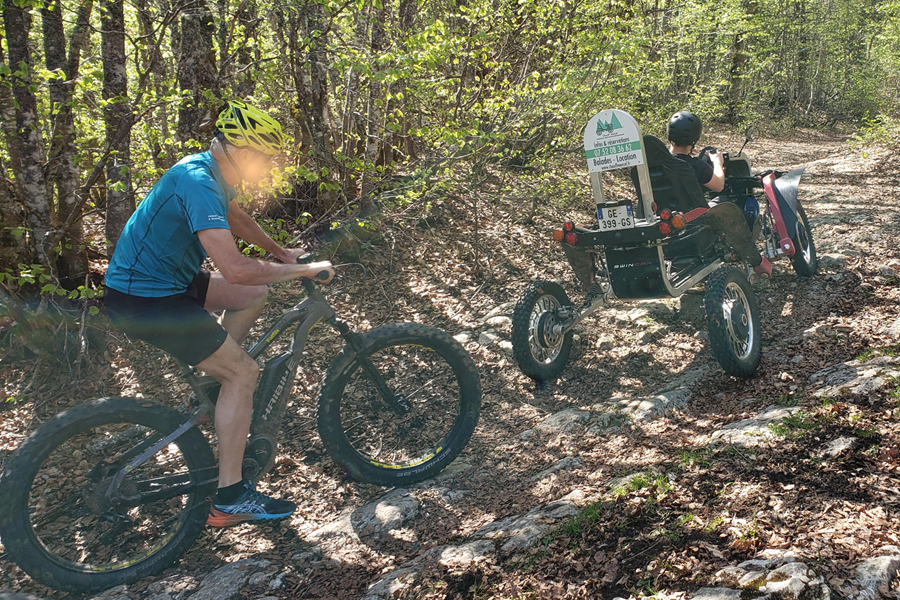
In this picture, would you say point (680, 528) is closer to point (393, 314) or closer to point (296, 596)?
point (296, 596)

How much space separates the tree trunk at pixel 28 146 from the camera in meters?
4.65

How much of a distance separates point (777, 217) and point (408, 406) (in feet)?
14.0

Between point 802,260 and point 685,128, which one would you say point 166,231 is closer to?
point 685,128

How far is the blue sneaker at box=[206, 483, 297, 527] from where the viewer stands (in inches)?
128

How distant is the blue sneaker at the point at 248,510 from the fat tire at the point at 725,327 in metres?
2.98

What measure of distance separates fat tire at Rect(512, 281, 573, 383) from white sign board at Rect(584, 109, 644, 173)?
995 millimetres

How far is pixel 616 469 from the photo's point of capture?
338 cm

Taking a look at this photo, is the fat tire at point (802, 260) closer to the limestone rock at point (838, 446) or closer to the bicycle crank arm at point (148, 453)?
the limestone rock at point (838, 446)

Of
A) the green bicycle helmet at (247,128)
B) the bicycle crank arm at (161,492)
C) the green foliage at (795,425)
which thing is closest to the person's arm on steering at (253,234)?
the green bicycle helmet at (247,128)

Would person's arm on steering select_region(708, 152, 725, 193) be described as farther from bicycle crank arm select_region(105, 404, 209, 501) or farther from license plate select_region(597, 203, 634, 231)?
bicycle crank arm select_region(105, 404, 209, 501)

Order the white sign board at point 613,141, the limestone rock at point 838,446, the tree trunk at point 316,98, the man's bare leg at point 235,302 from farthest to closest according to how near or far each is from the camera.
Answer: the tree trunk at point 316,98, the white sign board at point 613,141, the man's bare leg at point 235,302, the limestone rock at point 838,446

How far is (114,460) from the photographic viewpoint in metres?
3.12

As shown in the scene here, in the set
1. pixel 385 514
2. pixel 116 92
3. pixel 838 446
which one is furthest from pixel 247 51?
pixel 838 446

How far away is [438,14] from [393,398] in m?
7.46
